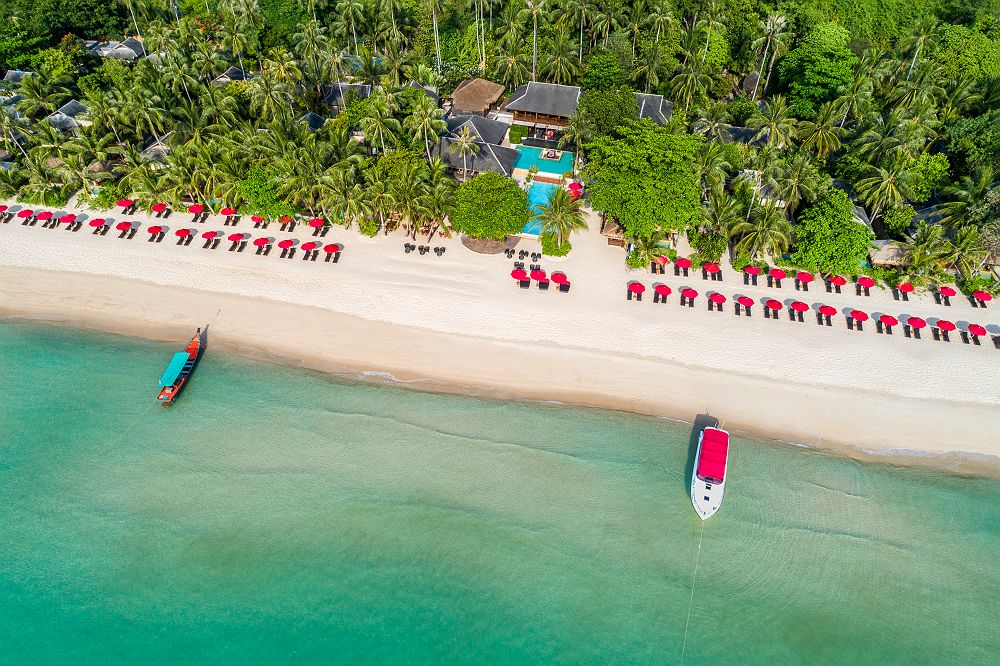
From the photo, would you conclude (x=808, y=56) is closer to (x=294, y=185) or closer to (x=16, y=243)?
(x=294, y=185)

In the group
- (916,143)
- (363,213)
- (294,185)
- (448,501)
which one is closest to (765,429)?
(448,501)

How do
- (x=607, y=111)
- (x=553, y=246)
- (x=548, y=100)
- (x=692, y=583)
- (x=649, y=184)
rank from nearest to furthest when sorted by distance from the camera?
(x=692, y=583)
(x=649, y=184)
(x=553, y=246)
(x=607, y=111)
(x=548, y=100)

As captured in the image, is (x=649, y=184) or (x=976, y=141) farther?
(x=976, y=141)

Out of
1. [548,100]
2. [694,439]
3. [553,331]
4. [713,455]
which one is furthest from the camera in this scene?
[548,100]

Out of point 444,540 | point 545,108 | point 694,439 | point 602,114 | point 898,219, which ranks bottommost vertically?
point 444,540

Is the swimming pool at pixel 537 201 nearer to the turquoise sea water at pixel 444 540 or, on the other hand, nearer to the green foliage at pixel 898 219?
the turquoise sea water at pixel 444 540

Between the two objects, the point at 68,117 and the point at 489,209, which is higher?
the point at 68,117

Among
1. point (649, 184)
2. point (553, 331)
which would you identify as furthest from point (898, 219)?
point (553, 331)

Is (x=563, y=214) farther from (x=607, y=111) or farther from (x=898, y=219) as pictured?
(x=898, y=219)
